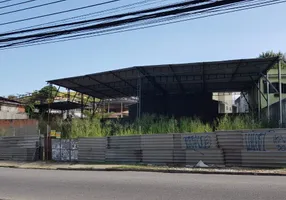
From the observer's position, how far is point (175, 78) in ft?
101

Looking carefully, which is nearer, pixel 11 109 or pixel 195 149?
pixel 195 149

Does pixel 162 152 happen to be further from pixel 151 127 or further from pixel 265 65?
pixel 265 65

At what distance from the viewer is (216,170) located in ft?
45.8

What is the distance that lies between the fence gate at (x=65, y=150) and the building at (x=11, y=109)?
72.0 feet

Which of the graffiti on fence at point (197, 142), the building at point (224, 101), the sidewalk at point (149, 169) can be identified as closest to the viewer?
the sidewalk at point (149, 169)

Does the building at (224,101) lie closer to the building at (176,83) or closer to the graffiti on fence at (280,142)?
the building at (176,83)

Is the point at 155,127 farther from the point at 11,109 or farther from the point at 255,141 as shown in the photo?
the point at 11,109

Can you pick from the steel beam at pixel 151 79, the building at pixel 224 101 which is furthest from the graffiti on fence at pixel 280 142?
the building at pixel 224 101

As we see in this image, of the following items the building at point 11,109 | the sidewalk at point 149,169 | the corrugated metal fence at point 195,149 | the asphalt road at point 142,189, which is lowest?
the sidewalk at point 149,169

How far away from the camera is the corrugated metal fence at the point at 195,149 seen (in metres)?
14.4

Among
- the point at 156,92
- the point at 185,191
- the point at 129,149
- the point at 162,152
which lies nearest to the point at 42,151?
the point at 129,149

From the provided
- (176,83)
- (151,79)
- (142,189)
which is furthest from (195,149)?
(176,83)

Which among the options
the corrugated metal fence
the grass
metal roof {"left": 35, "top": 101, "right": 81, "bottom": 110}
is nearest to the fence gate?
the corrugated metal fence

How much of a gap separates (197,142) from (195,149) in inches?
13.2
